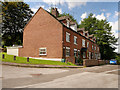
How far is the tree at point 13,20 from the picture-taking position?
113ft

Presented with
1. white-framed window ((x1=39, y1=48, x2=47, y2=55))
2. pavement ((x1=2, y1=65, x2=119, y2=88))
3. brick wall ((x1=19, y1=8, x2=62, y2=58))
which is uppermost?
brick wall ((x1=19, y1=8, x2=62, y2=58))

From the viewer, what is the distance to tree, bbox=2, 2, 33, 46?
34531 mm

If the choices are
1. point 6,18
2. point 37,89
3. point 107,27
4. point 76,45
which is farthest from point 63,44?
point 107,27

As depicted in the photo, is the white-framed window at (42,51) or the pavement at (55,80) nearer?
the pavement at (55,80)

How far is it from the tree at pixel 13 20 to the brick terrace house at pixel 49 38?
12.1m

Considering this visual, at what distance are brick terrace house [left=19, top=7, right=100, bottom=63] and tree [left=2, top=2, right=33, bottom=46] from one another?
1210 centimetres

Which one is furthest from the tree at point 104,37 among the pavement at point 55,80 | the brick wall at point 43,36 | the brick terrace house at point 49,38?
the pavement at point 55,80

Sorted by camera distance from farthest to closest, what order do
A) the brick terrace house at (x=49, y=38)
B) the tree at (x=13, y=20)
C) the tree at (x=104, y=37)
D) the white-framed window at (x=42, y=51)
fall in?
the tree at (x=104, y=37), the tree at (x=13, y=20), the white-framed window at (x=42, y=51), the brick terrace house at (x=49, y=38)

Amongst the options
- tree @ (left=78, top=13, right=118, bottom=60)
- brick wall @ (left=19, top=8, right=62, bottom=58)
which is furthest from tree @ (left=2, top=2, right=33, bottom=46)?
tree @ (left=78, top=13, right=118, bottom=60)

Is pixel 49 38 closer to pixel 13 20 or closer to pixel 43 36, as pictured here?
pixel 43 36

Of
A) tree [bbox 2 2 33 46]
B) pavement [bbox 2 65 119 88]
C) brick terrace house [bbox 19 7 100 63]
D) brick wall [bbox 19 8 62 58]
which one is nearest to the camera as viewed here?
pavement [bbox 2 65 119 88]

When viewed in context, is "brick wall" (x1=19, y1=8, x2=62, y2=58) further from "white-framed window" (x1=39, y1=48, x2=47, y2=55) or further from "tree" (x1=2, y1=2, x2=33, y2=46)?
"tree" (x1=2, y1=2, x2=33, y2=46)

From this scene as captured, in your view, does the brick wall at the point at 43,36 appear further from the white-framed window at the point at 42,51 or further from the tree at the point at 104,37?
the tree at the point at 104,37

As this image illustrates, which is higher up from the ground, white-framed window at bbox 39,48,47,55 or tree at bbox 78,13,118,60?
tree at bbox 78,13,118,60
